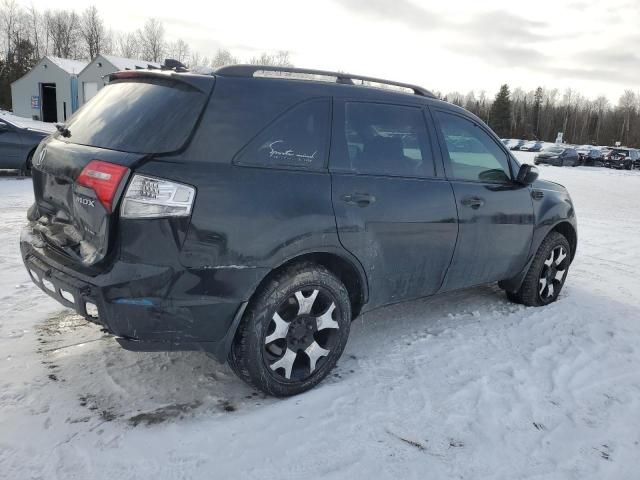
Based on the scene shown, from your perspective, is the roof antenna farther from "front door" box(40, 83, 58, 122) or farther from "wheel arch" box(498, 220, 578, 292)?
"front door" box(40, 83, 58, 122)

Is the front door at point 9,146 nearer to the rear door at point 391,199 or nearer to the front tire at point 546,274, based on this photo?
the rear door at point 391,199

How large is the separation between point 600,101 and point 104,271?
5139 inches

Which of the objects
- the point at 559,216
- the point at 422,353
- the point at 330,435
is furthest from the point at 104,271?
the point at 559,216

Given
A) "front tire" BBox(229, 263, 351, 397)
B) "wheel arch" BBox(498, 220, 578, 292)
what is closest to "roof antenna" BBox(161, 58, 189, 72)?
"front tire" BBox(229, 263, 351, 397)

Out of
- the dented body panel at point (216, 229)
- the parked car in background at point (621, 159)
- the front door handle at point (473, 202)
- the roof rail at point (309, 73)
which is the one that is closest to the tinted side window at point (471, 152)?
the front door handle at point (473, 202)

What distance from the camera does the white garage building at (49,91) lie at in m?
44.5

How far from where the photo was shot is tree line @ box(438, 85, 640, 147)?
81062 millimetres

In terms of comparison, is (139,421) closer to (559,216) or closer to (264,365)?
(264,365)

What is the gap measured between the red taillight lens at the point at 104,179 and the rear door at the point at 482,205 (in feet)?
7.66

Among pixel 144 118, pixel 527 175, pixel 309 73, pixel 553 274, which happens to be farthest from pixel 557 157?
pixel 144 118

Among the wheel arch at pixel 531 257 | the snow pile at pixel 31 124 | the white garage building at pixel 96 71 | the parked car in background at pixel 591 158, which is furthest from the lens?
the white garage building at pixel 96 71

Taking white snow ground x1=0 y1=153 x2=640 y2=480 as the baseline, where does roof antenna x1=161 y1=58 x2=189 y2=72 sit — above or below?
above

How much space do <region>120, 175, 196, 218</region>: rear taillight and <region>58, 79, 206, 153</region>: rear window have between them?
0.20m

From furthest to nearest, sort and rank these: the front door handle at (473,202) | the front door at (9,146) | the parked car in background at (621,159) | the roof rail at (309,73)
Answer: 1. the parked car in background at (621,159)
2. the front door at (9,146)
3. the front door handle at (473,202)
4. the roof rail at (309,73)
